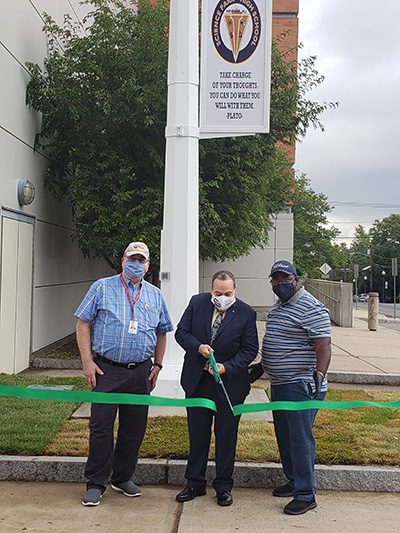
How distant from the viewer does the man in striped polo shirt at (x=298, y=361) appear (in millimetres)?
5273

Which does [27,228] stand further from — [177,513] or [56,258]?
[177,513]

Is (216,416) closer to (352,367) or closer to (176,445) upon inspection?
(176,445)

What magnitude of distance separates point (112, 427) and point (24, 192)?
6.33m

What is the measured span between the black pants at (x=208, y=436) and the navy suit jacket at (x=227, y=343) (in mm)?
87

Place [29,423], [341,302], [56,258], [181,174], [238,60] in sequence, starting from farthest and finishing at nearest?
[341,302]
[56,258]
[181,174]
[238,60]
[29,423]

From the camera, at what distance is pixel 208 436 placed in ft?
18.2

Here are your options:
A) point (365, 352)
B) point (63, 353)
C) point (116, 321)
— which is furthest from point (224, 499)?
point (365, 352)

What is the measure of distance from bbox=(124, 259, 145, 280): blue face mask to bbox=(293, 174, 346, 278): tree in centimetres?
4752

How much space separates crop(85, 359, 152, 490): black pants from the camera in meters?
5.39

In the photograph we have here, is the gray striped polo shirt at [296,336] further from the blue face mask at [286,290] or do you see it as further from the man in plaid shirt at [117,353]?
the man in plaid shirt at [117,353]

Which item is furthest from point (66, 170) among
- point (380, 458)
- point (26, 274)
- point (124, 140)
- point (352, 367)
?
point (380, 458)

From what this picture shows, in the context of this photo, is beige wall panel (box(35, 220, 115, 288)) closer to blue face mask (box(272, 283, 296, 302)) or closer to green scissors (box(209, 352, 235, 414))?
green scissors (box(209, 352, 235, 414))

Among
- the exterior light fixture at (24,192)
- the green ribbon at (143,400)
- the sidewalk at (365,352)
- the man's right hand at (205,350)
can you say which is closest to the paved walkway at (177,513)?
the green ribbon at (143,400)

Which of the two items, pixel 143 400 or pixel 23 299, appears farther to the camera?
pixel 23 299
